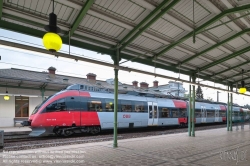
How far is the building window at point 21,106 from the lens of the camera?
19783 millimetres

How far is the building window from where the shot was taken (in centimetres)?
1978

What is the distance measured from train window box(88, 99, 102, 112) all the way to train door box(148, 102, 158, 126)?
4357mm

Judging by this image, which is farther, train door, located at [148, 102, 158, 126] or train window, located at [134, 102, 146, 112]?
train door, located at [148, 102, 158, 126]

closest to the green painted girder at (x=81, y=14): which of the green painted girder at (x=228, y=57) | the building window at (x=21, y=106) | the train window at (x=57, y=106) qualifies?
the train window at (x=57, y=106)

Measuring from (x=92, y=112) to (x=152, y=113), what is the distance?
17.1 ft

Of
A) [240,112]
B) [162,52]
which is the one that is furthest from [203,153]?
[240,112]

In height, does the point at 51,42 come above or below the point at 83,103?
above

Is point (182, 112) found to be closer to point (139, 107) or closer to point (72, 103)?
point (139, 107)

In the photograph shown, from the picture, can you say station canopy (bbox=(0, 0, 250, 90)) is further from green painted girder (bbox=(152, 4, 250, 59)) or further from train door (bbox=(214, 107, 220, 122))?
train door (bbox=(214, 107, 220, 122))

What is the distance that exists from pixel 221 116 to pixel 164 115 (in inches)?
444

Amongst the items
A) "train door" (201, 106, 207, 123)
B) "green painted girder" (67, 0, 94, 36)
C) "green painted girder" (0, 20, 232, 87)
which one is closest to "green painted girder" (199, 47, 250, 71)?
"green painted girder" (0, 20, 232, 87)

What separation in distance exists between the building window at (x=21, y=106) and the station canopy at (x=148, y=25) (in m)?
15.6

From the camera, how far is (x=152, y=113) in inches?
636

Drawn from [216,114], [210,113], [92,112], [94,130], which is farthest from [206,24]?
[216,114]
